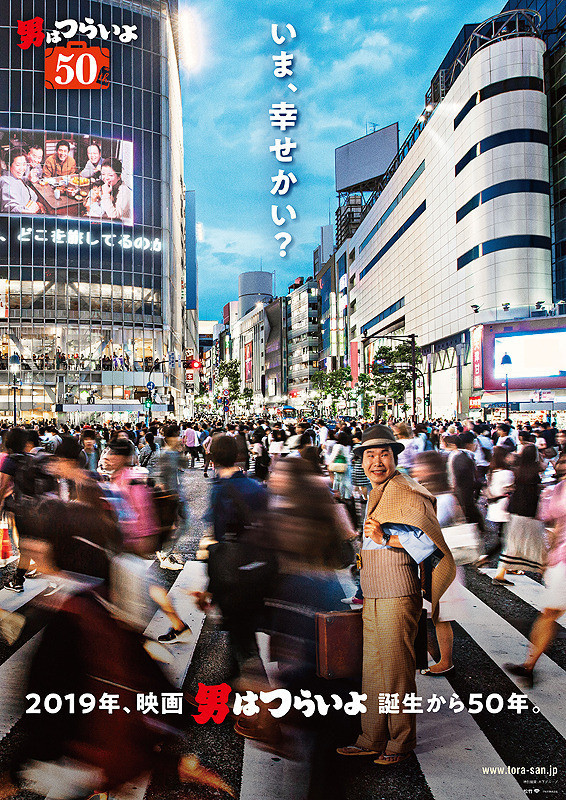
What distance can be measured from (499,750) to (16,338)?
63469 mm

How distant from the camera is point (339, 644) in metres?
3.66

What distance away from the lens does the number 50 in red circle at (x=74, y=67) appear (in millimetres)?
60719

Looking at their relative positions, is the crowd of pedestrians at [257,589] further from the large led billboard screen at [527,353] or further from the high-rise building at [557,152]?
the high-rise building at [557,152]

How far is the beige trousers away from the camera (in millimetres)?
3561

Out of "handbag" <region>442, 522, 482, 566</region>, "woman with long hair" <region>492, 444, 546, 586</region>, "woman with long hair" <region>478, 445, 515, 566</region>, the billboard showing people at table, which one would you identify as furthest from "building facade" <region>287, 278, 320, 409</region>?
"handbag" <region>442, 522, 482, 566</region>

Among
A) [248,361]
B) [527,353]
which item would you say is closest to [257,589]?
[527,353]

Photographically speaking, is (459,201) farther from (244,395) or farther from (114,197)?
(244,395)

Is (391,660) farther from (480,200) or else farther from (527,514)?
(480,200)

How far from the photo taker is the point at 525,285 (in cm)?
4325

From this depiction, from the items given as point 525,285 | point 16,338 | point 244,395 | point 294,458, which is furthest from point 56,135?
point 244,395

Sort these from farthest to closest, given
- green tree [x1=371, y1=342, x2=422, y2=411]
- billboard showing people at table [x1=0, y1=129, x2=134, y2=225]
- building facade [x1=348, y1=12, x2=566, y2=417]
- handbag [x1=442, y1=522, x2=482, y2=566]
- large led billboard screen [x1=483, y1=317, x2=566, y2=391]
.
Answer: billboard showing people at table [x1=0, y1=129, x2=134, y2=225] < green tree [x1=371, y1=342, x2=422, y2=411] < building facade [x1=348, y1=12, x2=566, y2=417] < large led billboard screen [x1=483, y1=317, x2=566, y2=391] < handbag [x1=442, y1=522, x2=482, y2=566]

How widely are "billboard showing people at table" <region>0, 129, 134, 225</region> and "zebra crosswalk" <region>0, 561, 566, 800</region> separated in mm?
63019

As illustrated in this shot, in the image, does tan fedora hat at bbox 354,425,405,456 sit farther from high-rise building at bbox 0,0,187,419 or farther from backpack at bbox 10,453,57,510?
high-rise building at bbox 0,0,187,419

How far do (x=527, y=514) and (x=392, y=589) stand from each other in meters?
4.50
